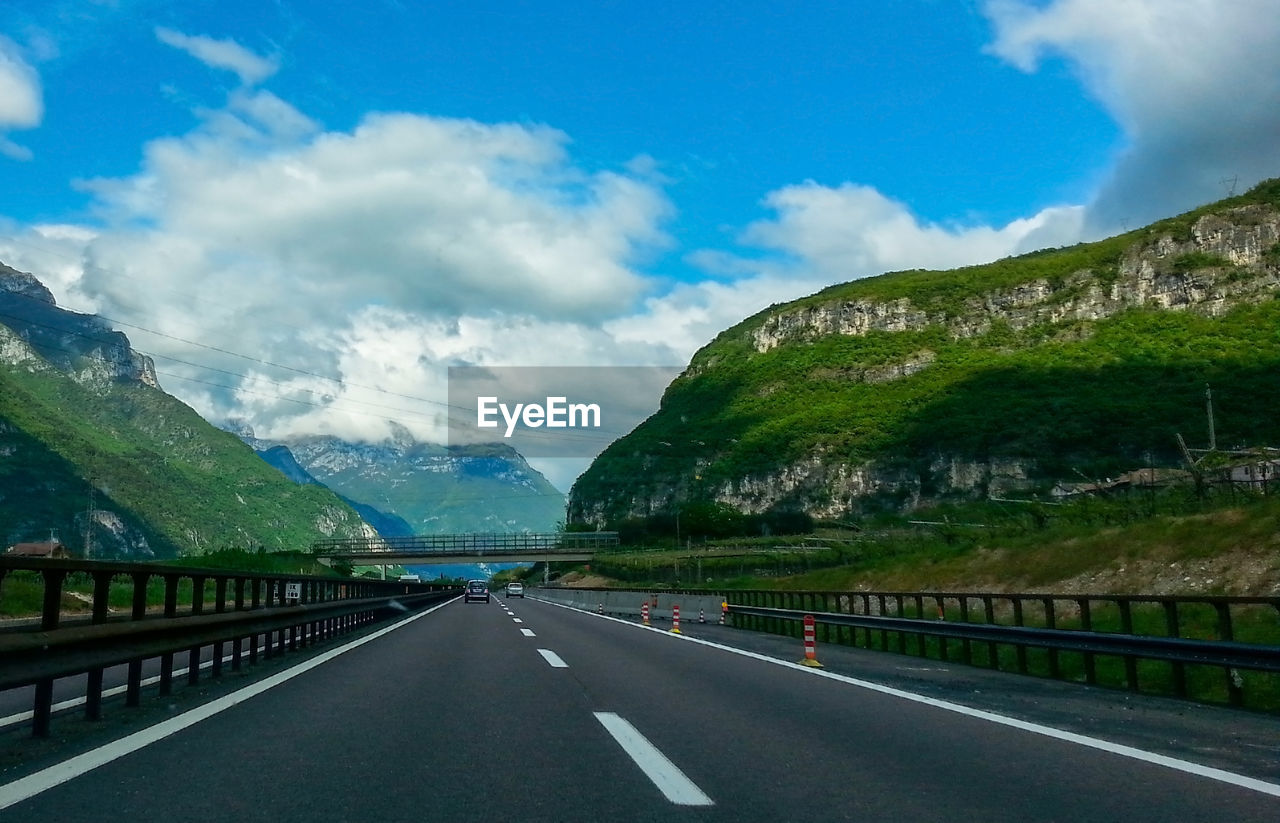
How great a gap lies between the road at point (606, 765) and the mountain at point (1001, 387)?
284ft

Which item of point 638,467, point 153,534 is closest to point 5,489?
point 153,534

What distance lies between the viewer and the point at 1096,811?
5.40m

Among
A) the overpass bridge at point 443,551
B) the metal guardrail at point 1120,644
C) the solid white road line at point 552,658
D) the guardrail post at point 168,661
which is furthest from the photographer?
the overpass bridge at point 443,551

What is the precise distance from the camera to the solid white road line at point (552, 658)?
46.4ft

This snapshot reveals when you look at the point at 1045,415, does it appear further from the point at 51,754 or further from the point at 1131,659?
the point at 51,754

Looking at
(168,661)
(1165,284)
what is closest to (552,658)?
(168,661)

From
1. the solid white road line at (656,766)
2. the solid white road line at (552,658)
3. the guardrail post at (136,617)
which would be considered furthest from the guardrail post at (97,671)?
the solid white road line at (552,658)

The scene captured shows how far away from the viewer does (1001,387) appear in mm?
138625

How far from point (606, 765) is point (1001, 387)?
141039mm

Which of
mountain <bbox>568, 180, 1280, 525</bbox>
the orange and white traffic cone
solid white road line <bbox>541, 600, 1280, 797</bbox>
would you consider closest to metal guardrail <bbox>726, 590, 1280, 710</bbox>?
the orange and white traffic cone

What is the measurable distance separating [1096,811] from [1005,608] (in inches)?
987

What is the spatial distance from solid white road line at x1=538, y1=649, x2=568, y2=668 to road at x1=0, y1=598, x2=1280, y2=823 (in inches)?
118

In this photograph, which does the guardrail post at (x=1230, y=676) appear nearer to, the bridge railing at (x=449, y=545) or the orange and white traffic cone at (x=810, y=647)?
the orange and white traffic cone at (x=810, y=647)

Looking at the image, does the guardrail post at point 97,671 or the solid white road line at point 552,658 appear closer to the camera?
the guardrail post at point 97,671
